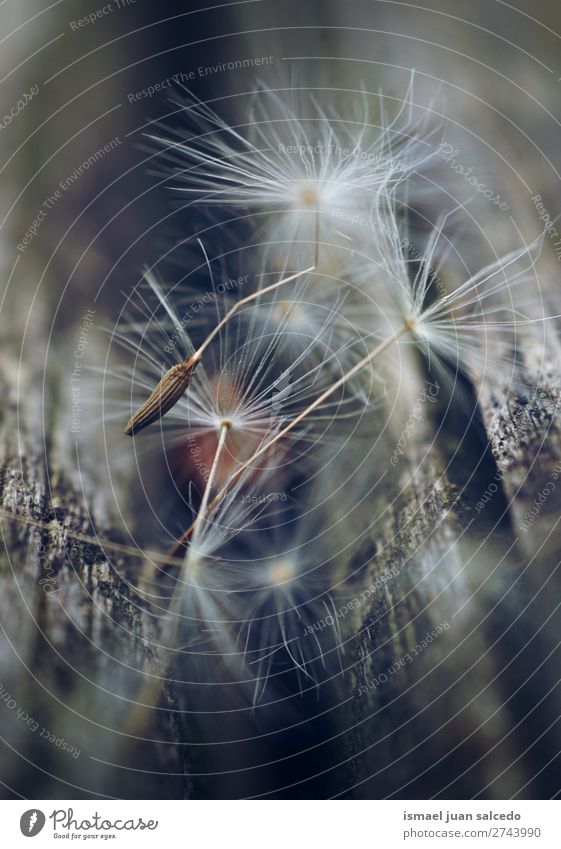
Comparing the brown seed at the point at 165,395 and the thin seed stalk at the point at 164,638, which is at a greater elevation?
the brown seed at the point at 165,395

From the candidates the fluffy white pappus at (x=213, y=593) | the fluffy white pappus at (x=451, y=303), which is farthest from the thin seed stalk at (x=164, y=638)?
the fluffy white pappus at (x=451, y=303)

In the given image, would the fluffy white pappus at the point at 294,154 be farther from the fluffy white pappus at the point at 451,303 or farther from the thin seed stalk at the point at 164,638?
the thin seed stalk at the point at 164,638

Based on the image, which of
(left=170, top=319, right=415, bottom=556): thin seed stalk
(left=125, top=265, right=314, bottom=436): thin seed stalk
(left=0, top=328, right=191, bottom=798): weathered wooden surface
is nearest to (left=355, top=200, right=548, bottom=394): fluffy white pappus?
(left=170, top=319, right=415, bottom=556): thin seed stalk

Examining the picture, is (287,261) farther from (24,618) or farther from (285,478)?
(24,618)

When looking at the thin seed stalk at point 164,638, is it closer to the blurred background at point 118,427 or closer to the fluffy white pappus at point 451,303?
the blurred background at point 118,427
